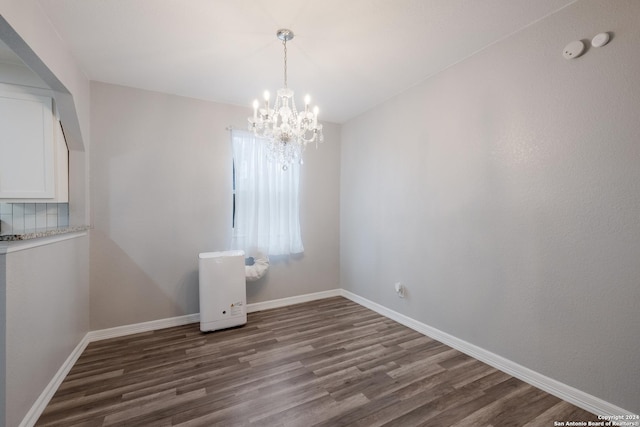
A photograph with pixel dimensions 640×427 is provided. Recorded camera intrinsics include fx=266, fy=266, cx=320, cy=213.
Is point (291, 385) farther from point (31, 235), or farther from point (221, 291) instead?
point (31, 235)

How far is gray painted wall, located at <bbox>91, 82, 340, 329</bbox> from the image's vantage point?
273 cm

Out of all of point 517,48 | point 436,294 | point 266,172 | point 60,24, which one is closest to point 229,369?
point 436,294

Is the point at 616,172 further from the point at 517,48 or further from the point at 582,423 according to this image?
the point at 582,423

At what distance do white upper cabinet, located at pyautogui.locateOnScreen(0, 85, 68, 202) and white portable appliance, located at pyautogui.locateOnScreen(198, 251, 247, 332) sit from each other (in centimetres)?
142

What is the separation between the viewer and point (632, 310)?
153 cm

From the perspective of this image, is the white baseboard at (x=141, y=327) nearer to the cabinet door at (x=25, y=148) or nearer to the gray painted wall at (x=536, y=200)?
the cabinet door at (x=25, y=148)

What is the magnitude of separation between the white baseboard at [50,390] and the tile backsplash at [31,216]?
3.74 feet

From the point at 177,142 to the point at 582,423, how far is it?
4065 millimetres

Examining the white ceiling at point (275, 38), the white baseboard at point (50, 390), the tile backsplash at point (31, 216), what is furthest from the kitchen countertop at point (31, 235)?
the white ceiling at point (275, 38)

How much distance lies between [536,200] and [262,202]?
9.17 feet

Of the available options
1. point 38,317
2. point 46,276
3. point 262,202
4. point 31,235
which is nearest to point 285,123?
point 262,202

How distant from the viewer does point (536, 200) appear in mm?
1921

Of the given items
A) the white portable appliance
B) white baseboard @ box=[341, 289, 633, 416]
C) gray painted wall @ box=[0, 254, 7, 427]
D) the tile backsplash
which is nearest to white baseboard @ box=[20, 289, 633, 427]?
white baseboard @ box=[341, 289, 633, 416]

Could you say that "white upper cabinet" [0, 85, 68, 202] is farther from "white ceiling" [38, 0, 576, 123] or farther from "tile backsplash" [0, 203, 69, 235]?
"white ceiling" [38, 0, 576, 123]
